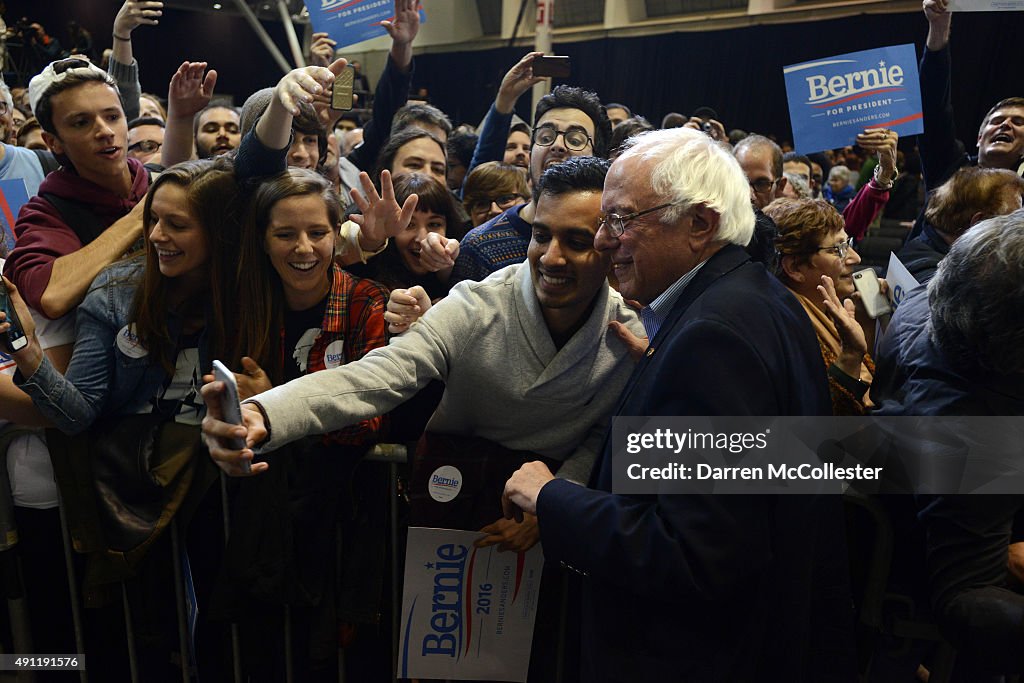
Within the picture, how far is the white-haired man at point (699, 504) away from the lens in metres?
1.33

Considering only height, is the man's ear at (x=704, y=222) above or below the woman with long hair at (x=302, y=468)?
above

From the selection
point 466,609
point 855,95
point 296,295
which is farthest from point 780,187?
point 466,609

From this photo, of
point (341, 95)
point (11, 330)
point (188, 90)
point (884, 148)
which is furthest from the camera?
point (884, 148)

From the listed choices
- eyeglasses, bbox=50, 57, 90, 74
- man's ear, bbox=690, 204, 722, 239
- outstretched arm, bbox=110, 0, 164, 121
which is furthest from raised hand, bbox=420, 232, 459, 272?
outstretched arm, bbox=110, 0, 164, 121

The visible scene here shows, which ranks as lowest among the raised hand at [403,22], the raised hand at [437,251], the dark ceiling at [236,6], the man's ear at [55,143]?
the raised hand at [437,251]

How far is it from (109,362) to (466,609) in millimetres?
1141

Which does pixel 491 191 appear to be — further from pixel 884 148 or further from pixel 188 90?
pixel 884 148

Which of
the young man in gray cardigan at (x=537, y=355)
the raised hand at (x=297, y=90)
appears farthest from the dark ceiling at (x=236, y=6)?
the young man in gray cardigan at (x=537, y=355)

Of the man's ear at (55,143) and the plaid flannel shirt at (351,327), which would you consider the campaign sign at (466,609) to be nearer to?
the plaid flannel shirt at (351,327)

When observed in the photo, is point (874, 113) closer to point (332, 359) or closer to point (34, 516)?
point (332, 359)

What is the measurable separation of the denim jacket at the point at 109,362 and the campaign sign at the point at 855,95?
347cm

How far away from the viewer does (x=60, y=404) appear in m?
1.90

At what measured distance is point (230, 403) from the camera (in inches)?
58.6

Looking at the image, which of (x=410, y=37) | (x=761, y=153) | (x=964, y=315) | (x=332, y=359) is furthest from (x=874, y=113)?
(x=332, y=359)
